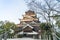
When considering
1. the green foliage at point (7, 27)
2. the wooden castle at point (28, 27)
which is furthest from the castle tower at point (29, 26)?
the green foliage at point (7, 27)

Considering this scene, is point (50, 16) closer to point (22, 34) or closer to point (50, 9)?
point (50, 9)

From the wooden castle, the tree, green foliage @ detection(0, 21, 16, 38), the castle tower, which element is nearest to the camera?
the tree

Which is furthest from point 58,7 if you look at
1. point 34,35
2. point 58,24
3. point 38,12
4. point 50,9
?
point 34,35

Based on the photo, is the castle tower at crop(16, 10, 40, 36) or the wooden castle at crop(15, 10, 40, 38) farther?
the castle tower at crop(16, 10, 40, 36)

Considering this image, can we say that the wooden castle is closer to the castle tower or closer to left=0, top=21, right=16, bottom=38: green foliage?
the castle tower

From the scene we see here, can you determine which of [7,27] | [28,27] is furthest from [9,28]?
[28,27]

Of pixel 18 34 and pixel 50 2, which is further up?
pixel 50 2

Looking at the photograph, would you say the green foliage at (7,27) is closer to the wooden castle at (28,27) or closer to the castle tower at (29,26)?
the wooden castle at (28,27)

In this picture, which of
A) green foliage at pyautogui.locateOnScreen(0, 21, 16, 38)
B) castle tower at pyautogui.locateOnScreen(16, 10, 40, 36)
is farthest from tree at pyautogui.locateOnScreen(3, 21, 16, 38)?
castle tower at pyautogui.locateOnScreen(16, 10, 40, 36)

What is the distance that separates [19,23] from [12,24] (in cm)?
440

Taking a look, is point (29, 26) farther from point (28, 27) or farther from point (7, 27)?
point (7, 27)

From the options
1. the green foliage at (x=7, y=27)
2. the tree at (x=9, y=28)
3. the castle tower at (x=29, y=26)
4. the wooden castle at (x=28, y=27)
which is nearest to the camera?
the tree at (x=9, y=28)

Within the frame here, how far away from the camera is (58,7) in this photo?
13.6 m

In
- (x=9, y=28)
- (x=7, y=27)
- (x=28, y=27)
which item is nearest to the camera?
(x=9, y=28)
